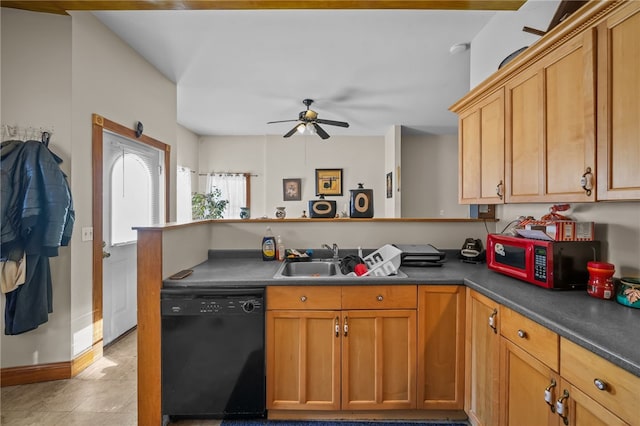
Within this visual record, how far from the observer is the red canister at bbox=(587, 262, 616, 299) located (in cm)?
125

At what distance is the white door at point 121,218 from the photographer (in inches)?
100

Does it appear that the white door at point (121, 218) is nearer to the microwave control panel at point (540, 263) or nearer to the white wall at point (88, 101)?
the white wall at point (88, 101)

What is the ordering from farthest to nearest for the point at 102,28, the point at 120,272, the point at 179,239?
the point at 120,272
the point at 102,28
the point at 179,239

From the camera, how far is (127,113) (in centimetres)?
273

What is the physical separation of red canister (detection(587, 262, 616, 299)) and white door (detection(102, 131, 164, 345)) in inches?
131

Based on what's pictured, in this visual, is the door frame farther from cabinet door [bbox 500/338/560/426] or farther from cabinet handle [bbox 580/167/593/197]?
cabinet handle [bbox 580/167/593/197]

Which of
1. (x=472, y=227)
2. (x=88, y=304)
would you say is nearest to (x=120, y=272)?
(x=88, y=304)

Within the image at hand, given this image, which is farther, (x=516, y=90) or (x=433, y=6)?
(x=433, y=6)

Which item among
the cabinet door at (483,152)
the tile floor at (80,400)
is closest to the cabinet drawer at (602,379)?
the cabinet door at (483,152)

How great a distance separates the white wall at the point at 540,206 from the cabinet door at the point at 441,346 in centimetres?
70

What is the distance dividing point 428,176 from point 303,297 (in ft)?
17.3

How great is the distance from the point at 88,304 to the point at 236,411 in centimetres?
152

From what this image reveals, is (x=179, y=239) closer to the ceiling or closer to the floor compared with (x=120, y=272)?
closer to the ceiling

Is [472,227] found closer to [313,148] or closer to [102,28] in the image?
[102,28]
